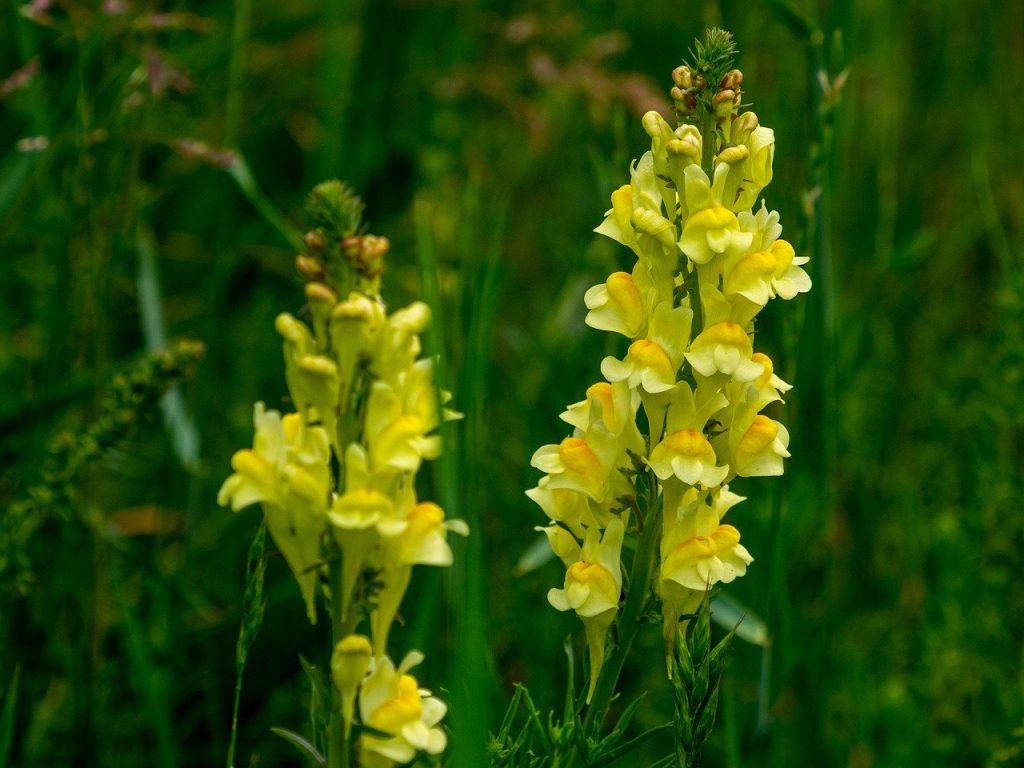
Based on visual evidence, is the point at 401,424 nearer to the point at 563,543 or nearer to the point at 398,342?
the point at 398,342

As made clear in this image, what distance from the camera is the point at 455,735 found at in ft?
3.20

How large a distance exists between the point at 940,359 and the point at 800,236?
1662 mm

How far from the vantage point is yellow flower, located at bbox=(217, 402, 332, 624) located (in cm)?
98

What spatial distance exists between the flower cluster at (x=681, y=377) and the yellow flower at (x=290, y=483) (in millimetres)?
243

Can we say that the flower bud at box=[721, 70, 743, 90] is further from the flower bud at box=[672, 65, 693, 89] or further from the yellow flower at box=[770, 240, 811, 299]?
the yellow flower at box=[770, 240, 811, 299]

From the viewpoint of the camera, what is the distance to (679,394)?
115 cm

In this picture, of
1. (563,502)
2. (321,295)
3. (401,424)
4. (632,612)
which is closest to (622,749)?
(632,612)

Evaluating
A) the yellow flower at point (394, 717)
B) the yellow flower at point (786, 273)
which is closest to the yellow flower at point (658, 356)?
the yellow flower at point (786, 273)

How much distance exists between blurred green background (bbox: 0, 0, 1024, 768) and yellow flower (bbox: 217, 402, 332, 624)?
0.16m

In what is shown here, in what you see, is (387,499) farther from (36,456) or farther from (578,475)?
(36,456)

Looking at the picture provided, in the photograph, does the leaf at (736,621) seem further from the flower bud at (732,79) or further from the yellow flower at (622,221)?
the flower bud at (732,79)

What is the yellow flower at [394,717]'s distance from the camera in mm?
994

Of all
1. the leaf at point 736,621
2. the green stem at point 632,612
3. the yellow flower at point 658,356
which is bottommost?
the leaf at point 736,621

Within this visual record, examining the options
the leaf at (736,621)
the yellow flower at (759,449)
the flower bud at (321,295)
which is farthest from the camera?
the leaf at (736,621)
